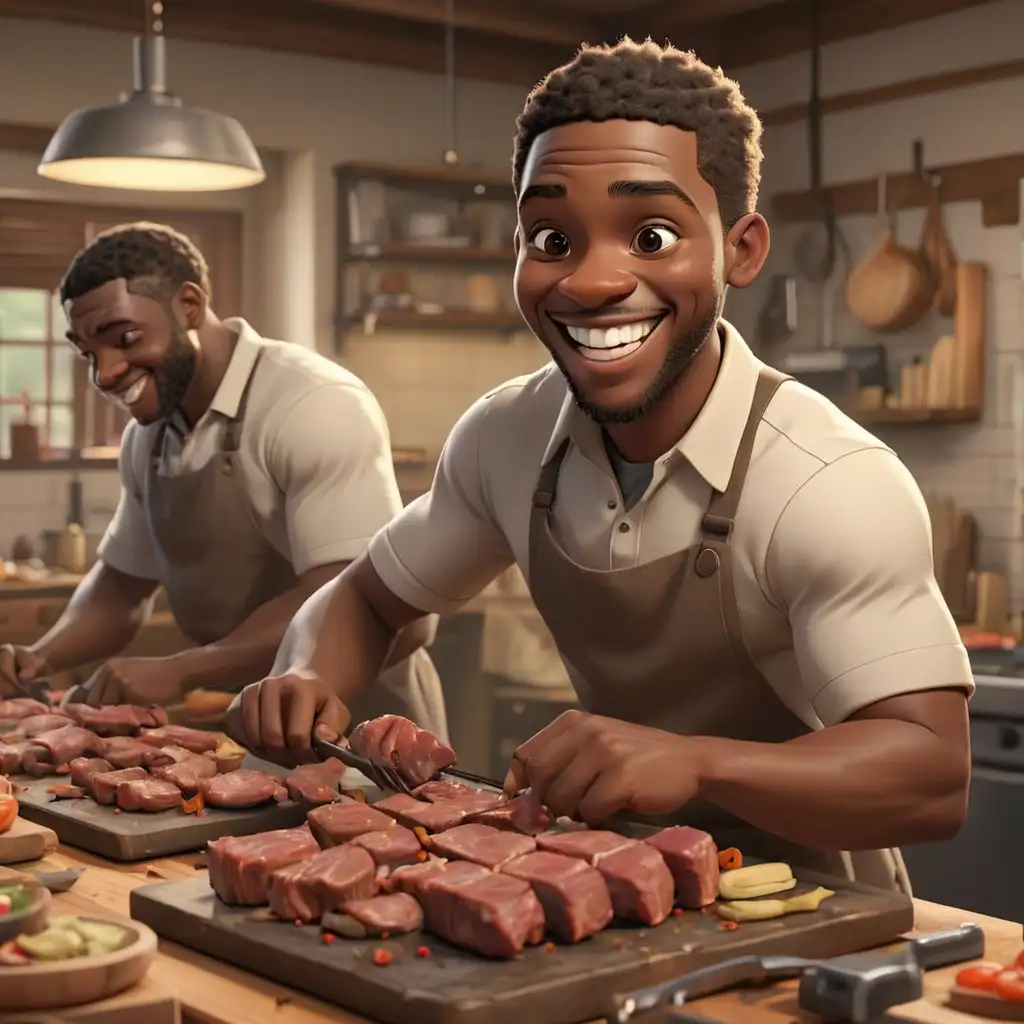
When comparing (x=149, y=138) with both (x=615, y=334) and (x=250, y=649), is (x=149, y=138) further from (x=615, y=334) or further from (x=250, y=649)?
(x=615, y=334)

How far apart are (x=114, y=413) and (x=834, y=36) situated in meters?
3.17

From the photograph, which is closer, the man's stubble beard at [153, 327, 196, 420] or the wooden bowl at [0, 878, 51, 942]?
the wooden bowl at [0, 878, 51, 942]

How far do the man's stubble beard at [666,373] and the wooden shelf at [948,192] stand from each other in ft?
12.7

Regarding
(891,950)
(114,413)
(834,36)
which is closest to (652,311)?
(891,950)

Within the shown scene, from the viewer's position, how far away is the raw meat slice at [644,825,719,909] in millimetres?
1536

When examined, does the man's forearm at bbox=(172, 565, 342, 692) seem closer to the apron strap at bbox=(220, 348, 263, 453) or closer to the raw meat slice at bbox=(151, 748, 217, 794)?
the apron strap at bbox=(220, 348, 263, 453)

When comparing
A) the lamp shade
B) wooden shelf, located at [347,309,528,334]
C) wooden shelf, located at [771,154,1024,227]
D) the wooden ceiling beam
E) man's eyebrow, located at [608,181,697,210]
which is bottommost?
man's eyebrow, located at [608,181,697,210]

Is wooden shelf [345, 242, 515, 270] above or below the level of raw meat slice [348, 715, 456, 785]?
above

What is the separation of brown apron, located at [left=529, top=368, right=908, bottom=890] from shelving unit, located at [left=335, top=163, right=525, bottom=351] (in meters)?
4.61

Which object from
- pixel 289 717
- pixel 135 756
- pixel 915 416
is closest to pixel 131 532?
pixel 135 756

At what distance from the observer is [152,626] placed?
5.78 metres

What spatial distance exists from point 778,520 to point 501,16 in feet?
16.1

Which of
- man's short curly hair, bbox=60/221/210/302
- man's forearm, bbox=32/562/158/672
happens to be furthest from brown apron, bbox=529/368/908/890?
man's forearm, bbox=32/562/158/672

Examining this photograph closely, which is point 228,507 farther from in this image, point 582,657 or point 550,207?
point 550,207
